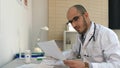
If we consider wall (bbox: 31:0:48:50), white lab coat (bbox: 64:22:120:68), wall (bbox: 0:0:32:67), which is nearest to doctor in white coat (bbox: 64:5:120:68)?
white lab coat (bbox: 64:22:120:68)

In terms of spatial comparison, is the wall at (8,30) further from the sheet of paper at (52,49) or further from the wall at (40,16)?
the wall at (40,16)

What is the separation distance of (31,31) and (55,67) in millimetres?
2311

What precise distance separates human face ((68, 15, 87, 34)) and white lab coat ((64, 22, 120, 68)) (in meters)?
0.06

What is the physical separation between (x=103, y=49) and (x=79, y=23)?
0.28 metres

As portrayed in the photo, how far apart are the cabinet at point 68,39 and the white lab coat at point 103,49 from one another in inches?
75.0

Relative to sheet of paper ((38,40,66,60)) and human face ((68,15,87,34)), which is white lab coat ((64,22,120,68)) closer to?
human face ((68,15,87,34))

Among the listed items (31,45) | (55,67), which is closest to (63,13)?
(31,45)

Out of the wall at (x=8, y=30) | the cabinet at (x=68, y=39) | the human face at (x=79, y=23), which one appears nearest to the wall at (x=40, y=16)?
the cabinet at (x=68, y=39)

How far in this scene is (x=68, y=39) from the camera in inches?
152

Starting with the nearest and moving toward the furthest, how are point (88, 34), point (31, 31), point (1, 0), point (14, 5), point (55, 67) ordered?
1. point (55, 67)
2. point (88, 34)
3. point (1, 0)
4. point (14, 5)
5. point (31, 31)

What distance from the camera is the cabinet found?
12.2 ft

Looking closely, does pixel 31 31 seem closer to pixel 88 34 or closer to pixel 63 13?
pixel 63 13

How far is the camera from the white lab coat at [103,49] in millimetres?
1453

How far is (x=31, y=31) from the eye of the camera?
3.84 m
